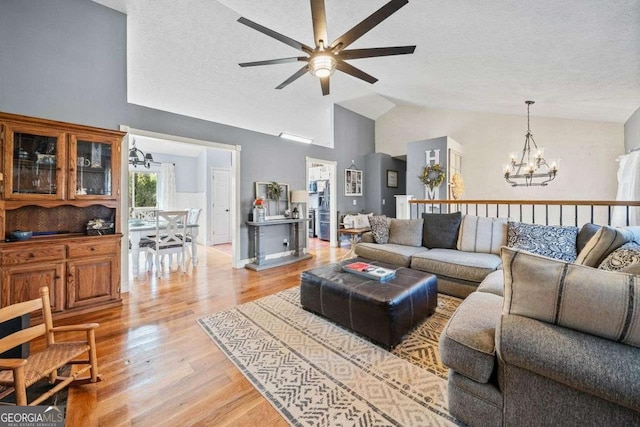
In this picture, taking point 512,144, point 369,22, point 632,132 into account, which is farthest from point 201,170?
point 632,132

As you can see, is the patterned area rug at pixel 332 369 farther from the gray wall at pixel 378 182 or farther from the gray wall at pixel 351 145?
the gray wall at pixel 378 182

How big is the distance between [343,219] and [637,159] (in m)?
4.76

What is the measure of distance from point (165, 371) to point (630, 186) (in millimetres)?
5593

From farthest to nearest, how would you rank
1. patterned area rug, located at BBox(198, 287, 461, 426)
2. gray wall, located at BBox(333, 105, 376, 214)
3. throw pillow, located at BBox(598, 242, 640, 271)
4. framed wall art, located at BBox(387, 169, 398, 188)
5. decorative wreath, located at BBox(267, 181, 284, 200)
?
framed wall art, located at BBox(387, 169, 398, 188) → gray wall, located at BBox(333, 105, 376, 214) → decorative wreath, located at BBox(267, 181, 284, 200) → patterned area rug, located at BBox(198, 287, 461, 426) → throw pillow, located at BBox(598, 242, 640, 271)

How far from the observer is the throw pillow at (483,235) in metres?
3.28

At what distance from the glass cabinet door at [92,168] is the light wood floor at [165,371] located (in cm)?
128

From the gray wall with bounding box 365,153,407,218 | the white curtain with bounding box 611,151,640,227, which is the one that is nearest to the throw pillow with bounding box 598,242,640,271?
the white curtain with bounding box 611,151,640,227

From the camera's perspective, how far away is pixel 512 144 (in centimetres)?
569

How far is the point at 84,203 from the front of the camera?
2789 millimetres

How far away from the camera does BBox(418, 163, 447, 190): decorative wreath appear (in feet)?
18.1

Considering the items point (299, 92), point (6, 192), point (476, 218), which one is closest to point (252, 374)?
point (6, 192)

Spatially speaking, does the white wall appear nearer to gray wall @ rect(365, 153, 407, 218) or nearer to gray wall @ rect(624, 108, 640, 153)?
gray wall @ rect(624, 108, 640, 153)

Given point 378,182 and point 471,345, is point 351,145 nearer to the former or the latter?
point 378,182

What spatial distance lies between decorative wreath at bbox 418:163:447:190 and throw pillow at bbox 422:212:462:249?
1.92 metres
